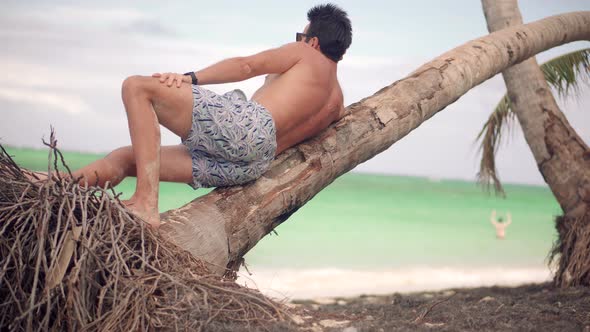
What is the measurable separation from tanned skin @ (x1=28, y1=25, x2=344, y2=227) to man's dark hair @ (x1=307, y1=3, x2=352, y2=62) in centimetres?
5

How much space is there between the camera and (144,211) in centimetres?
355

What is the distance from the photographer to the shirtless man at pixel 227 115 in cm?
361

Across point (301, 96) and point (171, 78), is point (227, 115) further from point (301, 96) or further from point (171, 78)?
point (301, 96)

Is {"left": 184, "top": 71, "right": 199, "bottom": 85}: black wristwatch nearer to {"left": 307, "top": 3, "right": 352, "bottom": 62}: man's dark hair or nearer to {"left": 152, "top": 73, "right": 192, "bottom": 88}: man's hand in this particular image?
{"left": 152, "top": 73, "right": 192, "bottom": 88}: man's hand

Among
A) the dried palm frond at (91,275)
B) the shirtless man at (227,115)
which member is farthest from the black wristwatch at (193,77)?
the dried palm frond at (91,275)

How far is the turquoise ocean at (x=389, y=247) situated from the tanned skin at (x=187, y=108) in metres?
2.96

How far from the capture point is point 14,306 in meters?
3.00

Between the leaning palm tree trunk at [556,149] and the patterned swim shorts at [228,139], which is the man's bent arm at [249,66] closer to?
the patterned swim shorts at [228,139]

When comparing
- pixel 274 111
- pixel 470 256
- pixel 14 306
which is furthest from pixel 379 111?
pixel 470 256

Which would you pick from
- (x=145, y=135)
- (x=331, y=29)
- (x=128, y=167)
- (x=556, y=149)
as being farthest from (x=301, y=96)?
(x=556, y=149)

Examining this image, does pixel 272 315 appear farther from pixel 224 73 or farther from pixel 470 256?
pixel 470 256

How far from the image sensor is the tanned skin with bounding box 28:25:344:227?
11.8ft

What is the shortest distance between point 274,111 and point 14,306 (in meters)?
1.82

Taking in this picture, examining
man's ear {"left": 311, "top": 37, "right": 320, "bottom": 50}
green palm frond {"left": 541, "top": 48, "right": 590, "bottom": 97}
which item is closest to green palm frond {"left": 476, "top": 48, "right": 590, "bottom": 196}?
green palm frond {"left": 541, "top": 48, "right": 590, "bottom": 97}
